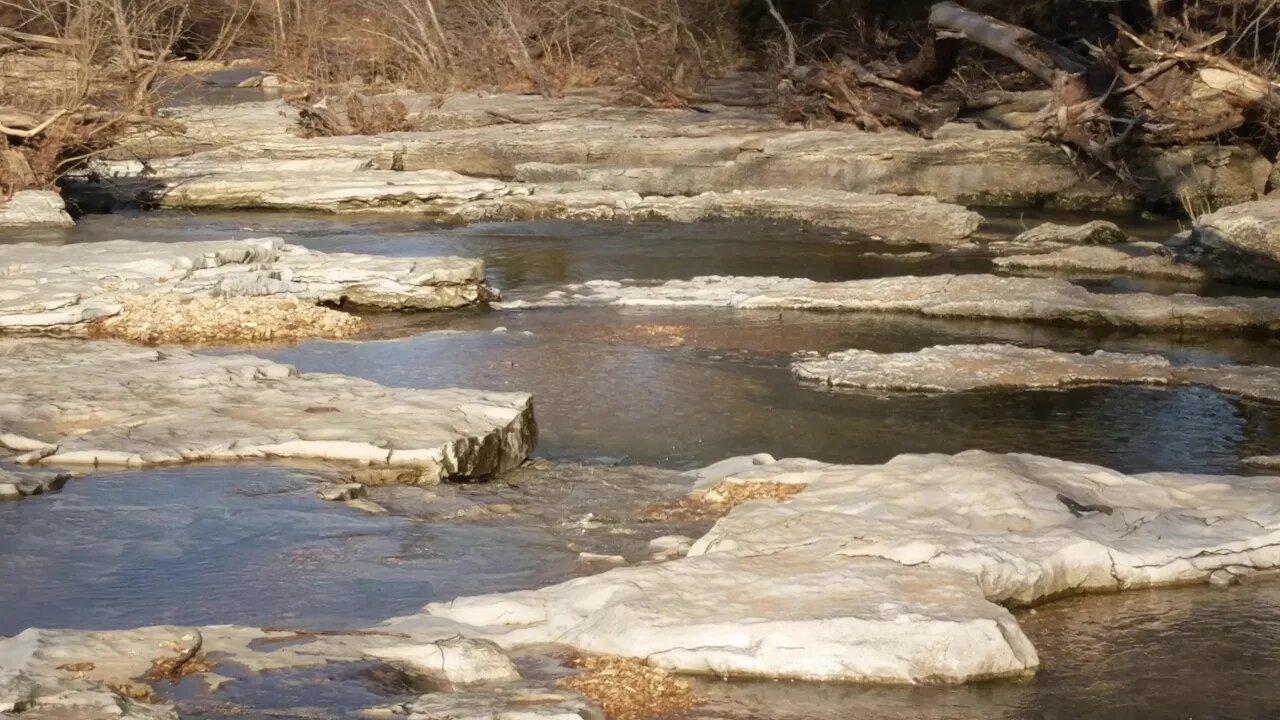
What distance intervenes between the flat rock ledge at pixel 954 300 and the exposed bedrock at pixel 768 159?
4343mm

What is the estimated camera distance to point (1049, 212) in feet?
45.8

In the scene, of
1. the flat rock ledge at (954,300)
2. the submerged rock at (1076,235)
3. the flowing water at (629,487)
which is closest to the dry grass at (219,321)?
the flowing water at (629,487)

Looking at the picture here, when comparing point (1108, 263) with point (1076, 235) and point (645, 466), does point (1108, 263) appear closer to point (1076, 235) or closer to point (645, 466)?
point (1076, 235)

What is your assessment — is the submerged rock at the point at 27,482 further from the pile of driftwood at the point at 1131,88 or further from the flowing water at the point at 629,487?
the pile of driftwood at the point at 1131,88

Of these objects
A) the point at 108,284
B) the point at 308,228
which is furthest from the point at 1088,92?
the point at 108,284

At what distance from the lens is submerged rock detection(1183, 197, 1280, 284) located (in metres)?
10.4

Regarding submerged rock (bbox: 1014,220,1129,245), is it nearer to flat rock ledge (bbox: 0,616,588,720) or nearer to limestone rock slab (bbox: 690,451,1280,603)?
limestone rock slab (bbox: 690,451,1280,603)

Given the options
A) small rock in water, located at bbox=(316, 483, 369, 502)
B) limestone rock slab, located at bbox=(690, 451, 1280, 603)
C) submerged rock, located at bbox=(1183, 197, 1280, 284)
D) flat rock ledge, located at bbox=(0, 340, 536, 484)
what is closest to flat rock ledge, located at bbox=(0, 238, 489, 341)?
flat rock ledge, located at bbox=(0, 340, 536, 484)

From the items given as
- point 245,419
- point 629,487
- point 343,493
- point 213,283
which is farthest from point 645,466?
point 213,283

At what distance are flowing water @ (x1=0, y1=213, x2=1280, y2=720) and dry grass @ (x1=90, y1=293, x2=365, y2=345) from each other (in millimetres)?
268

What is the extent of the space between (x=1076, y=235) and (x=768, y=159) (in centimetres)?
362

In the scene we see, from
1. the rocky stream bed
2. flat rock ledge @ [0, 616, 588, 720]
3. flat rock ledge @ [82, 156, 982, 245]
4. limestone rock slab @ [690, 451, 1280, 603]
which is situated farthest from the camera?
flat rock ledge @ [82, 156, 982, 245]

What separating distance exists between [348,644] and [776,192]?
410 inches

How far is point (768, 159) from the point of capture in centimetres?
1459
